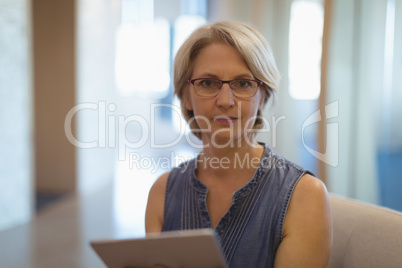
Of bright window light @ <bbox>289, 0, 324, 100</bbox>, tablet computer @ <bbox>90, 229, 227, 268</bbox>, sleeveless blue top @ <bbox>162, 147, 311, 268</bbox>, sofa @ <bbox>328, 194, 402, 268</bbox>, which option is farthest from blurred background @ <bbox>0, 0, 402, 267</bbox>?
tablet computer @ <bbox>90, 229, 227, 268</bbox>

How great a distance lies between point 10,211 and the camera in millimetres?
3518

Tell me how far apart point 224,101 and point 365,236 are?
547mm

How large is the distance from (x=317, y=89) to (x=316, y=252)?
81.3 inches

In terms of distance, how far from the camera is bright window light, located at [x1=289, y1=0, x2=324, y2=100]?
293 cm

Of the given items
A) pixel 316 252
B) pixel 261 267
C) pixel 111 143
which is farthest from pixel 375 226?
pixel 111 143

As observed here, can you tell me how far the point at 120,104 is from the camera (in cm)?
631

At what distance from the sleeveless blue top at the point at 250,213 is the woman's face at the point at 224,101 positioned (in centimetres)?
15

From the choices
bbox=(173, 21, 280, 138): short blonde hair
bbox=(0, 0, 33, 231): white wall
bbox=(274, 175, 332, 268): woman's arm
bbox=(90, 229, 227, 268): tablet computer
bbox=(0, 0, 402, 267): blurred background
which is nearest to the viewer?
bbox=(90, 229, 227, 268): tablet computer

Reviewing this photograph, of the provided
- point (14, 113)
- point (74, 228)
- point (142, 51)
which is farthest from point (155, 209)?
point (142, 51)

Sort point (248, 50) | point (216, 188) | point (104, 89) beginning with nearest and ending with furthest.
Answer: point (248, 50) < point (216, 188) < point (104, 89)

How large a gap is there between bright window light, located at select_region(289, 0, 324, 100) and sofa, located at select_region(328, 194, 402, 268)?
1.80 metres

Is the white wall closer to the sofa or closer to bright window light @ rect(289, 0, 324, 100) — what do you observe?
bright window light @ rect(289, 0, 324, 100)

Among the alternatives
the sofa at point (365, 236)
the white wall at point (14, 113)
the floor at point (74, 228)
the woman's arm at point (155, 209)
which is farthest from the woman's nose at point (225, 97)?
the white wall at point (14, 113)

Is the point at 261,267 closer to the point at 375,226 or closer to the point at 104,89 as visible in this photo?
the point at 375,226
